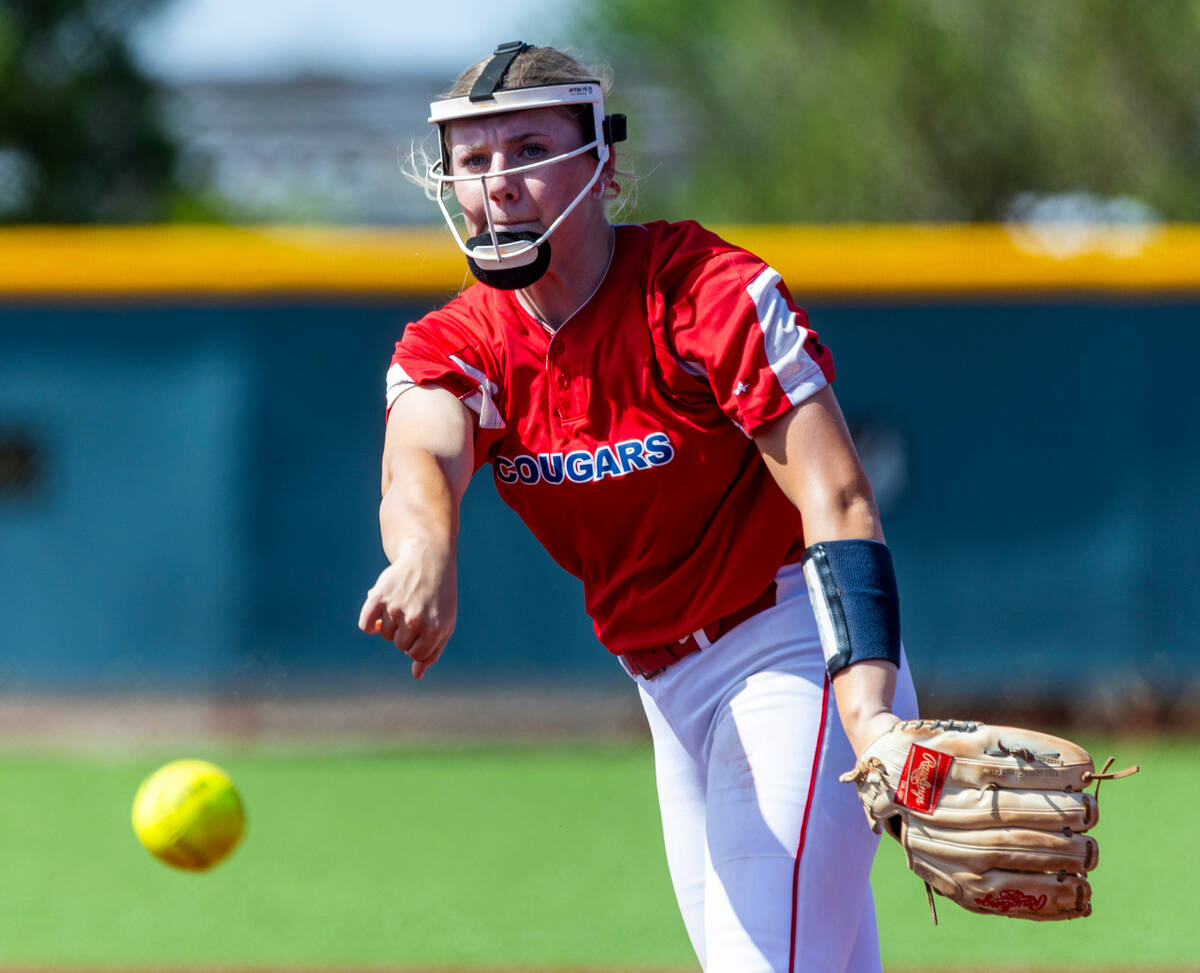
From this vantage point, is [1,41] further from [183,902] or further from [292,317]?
[183,902]

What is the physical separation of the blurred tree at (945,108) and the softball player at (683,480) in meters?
12.0

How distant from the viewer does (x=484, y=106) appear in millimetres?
2758

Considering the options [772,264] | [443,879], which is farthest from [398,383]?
[772,264]

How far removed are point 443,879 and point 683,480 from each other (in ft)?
14.4

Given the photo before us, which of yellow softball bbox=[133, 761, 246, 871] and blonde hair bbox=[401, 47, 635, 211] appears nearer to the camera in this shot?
blonde hair bbox=[401, 47, 635, 211]

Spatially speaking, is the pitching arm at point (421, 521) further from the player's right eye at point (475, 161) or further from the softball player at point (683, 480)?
the player's right eye at point (475, 161)

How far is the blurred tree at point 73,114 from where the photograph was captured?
1498cm

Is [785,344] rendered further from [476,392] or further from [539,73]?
[539,73]

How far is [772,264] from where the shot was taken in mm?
9469

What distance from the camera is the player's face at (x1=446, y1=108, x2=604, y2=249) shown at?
9.04 ft

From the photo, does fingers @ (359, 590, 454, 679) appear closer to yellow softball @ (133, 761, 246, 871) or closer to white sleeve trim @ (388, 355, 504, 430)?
white sleeve trim @ (388, 355, 504, 430)

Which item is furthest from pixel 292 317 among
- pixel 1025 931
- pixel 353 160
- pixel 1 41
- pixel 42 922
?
pixel 353 160

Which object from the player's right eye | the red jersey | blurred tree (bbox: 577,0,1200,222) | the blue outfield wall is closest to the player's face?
the player's right eye

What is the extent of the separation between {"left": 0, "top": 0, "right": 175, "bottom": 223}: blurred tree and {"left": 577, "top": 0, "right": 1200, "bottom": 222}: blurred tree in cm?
522
